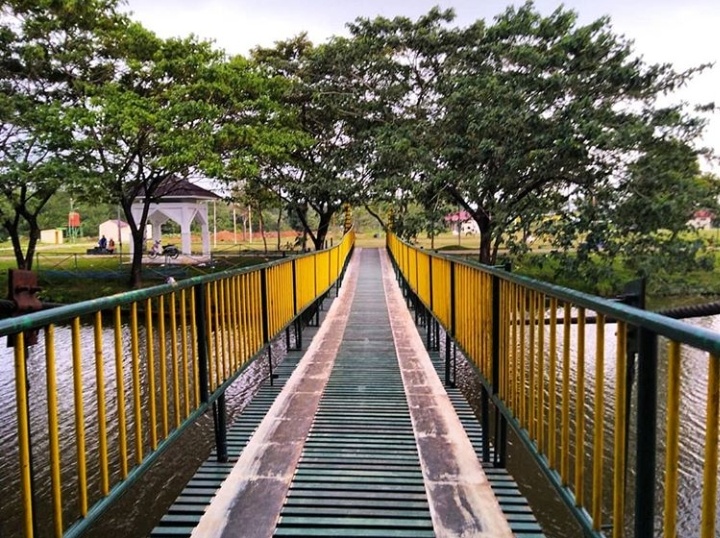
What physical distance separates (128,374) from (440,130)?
35.5ft

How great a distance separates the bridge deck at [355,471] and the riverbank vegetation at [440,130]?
403 inches

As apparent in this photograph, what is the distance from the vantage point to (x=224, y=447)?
11.1 ft

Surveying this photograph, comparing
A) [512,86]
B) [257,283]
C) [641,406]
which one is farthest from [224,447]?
[512,86]

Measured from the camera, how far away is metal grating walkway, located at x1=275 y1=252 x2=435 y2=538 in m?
2.59

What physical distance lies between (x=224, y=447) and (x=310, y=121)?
18.4 metres

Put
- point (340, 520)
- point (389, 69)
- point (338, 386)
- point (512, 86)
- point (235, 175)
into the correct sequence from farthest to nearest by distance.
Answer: point (389, 69) < point (235, 175) < point (512, 86) < point (338, 386) < point (340, 520)

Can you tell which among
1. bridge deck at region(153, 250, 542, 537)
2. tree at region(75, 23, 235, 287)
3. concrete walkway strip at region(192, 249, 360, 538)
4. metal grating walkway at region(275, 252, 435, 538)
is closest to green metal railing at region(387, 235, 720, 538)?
bridge deck at region(153, 250, 542, 537)

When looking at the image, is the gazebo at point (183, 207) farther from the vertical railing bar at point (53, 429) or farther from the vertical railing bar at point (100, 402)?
the vertical railing bar at point (53, 429)

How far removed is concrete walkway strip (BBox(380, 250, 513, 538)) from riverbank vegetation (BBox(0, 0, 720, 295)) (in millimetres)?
10127

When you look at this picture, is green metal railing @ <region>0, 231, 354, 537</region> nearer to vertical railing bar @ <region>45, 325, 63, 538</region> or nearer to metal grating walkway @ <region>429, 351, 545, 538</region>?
vertical railing bar @ <region>45, 325, 63, 538</region>

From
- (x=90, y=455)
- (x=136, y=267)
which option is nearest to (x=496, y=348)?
(x=90, y=455)

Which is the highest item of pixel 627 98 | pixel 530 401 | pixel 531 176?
pixel 627 98

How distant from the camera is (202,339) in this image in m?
3.00

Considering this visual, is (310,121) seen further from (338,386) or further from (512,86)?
(338,386)
